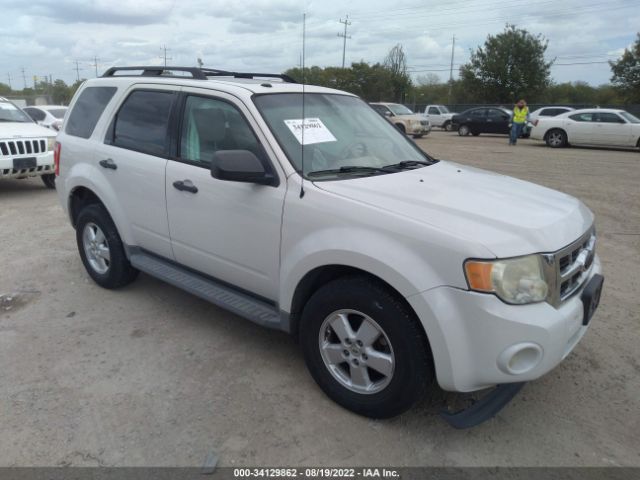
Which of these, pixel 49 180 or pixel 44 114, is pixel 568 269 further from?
pixel 44 114

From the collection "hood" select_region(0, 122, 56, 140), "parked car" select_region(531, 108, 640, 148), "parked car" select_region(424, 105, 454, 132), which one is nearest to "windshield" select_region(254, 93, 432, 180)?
"hood" select_region(0, 122, 56, 140)

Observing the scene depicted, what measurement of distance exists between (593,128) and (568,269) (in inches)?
721

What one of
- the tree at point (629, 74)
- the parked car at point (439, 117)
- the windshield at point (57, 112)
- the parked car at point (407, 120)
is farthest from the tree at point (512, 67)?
the windshield at point (57, 112)

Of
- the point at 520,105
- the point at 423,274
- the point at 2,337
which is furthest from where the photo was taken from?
the point at 520,105

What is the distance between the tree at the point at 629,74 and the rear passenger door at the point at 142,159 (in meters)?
44.7

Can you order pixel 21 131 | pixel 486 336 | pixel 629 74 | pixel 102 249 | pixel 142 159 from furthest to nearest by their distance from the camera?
pixel 629 74 < pixel 21 131 < pixel 102 249 < pixel 142 159 < pixel 486 336

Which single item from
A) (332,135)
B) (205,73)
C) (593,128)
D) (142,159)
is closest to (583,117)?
(593,128)

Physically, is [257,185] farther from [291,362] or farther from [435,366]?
[435,366]

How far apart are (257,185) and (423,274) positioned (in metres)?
1.22

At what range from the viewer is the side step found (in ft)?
10.5

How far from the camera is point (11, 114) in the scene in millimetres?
9531

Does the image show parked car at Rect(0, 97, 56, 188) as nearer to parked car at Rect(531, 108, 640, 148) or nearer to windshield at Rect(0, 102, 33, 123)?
windshield at Rect(0, 102, 33, 123)

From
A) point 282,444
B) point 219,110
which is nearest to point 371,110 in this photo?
point 219,110

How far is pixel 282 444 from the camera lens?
106 inches
